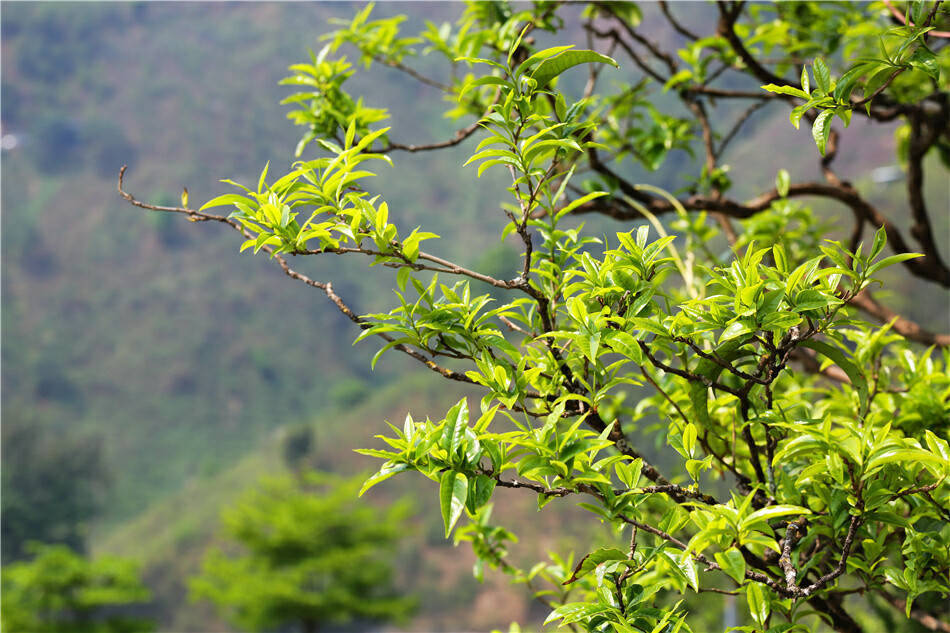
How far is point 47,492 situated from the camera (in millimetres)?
11922

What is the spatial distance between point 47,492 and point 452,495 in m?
13.9

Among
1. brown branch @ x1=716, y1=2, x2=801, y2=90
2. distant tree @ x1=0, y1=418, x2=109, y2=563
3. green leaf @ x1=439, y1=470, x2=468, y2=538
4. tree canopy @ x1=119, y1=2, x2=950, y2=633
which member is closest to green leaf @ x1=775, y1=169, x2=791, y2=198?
brown branch @ x1=716, y1=2, x2=801, y2=90

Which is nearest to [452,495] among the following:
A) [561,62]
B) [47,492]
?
[561,62]

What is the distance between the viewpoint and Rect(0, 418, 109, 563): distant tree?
11.7 metres

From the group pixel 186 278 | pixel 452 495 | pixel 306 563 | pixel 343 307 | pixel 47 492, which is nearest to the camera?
pixel 452 495

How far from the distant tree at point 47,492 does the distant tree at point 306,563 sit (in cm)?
511

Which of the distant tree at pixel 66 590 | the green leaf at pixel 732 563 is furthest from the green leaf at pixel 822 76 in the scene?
the distant tree at pixel 66 590

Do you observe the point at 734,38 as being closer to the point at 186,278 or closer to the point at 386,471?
the point at 386,471

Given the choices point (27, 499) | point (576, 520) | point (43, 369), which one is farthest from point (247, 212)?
point (43, 369)

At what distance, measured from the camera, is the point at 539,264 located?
544 mm

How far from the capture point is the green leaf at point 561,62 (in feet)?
1.48

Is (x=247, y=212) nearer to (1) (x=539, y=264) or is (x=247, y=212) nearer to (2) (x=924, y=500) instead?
(1) (x=539, y=264)

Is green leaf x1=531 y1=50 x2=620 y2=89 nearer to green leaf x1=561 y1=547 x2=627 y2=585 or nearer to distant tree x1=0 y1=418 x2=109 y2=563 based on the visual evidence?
green leaf x1=561 y1=547 x2=627 y2=585

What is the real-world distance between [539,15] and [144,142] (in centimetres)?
2445
